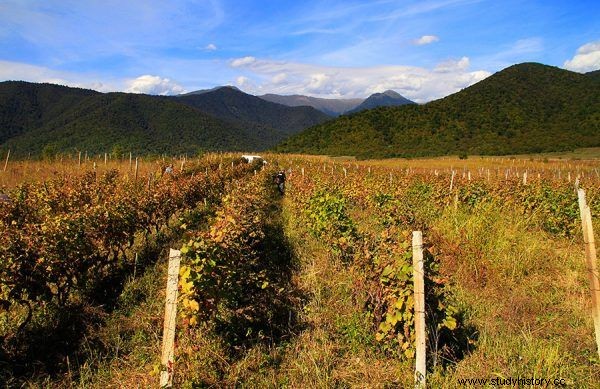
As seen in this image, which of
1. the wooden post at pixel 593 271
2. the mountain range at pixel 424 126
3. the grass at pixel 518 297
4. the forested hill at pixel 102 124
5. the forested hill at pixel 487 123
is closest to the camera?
the grass at pixel 518 297

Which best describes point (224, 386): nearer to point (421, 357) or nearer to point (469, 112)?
point (421, 357)

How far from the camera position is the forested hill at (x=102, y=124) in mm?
80500

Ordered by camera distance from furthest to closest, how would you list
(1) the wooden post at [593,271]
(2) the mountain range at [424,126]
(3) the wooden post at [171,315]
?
(2) the mountain range at [424,126]
(1) the wooden post at [593,271]
(3) the wooden post at [171,315]

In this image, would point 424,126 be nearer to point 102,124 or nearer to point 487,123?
point 487,123

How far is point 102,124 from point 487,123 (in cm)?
8151

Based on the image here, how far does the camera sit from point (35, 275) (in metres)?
4.60

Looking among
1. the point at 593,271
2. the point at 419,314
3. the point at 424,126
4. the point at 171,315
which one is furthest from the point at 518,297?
the point at 424,126

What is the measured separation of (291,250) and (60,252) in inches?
167

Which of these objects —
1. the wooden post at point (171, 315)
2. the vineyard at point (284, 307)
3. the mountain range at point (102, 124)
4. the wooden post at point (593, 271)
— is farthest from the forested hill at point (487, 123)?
the wooden post at point (171, 315)

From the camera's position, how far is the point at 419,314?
3793 mm

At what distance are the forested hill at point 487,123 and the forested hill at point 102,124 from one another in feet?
102

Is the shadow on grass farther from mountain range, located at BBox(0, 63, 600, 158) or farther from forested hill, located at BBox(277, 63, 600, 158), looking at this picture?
forested hill, located at BBox(277, 63, 600, 158)

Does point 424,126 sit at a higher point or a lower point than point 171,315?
higher

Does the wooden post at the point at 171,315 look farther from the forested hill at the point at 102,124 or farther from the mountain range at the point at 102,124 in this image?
the mountain range at the point at 102,124
